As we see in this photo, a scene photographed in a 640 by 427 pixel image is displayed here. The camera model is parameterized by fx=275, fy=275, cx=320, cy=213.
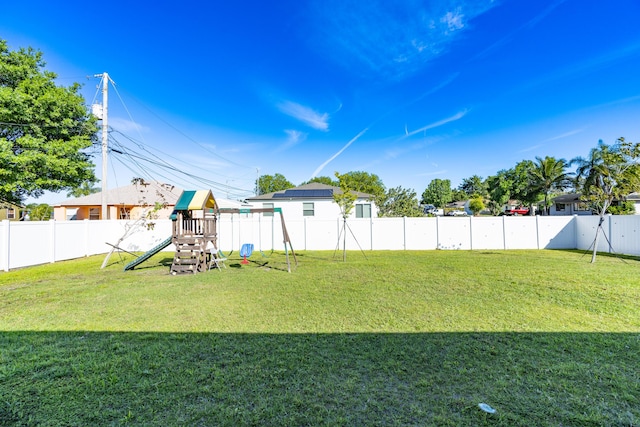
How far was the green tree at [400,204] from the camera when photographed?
1991 cm

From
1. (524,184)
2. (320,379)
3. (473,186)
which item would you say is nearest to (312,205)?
(320,379)

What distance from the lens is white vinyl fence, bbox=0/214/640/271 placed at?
41.9 ft

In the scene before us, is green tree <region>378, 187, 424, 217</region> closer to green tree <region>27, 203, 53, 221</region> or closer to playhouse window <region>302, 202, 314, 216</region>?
playhouse window <region>302, 202, 314, 216</region>

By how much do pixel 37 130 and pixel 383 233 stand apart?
17456 mm

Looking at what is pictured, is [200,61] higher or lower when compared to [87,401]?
higher

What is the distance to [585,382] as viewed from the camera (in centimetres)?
261

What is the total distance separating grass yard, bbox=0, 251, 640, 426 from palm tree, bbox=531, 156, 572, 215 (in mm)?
32295

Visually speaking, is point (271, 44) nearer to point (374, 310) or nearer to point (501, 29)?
point (501, 29)

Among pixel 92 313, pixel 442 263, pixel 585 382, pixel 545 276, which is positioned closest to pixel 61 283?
pixel 92 313

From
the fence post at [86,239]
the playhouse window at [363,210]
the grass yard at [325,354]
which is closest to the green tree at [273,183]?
the playhouse window at [363,210]

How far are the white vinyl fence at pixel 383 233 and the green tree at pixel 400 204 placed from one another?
5568 mm

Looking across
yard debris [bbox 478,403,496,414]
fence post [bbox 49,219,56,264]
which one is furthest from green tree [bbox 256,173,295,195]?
yard debris [bbox 478,403,496,414]

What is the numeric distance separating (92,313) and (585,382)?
697 cm

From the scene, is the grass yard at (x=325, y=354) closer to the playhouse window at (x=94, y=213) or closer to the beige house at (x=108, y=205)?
the beige house at (x=108, y=205)
